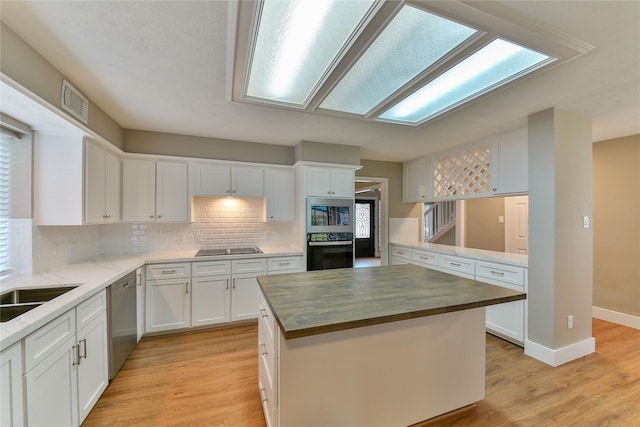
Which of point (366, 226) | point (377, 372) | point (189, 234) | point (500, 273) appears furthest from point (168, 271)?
point (366, 226)

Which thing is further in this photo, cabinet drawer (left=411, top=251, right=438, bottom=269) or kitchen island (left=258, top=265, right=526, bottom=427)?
cabinet drawer (left=411, top=251, right=438, bottom=269)

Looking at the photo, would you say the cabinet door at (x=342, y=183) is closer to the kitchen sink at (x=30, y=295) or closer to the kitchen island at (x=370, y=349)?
the kitchen island at (x=370, y=349)

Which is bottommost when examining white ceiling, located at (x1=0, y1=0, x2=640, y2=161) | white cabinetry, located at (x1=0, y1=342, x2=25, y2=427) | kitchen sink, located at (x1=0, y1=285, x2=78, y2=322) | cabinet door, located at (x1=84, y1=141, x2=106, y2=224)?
white cabinetry, located at (x1=0, y1=342, x2=25, y2=427)

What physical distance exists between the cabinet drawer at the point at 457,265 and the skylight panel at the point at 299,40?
9.09ft

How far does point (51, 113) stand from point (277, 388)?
7.74 ft

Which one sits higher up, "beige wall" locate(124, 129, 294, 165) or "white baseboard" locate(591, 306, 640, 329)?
"beige wall" locate(124, 129, 294, 165)

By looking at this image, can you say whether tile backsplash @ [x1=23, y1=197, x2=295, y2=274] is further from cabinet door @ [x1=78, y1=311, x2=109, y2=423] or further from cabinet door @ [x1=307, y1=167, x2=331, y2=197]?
cabinet door @ [x1=78, y1=311, x2=109, y2=423]

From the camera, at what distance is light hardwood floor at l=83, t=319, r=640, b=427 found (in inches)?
71.1

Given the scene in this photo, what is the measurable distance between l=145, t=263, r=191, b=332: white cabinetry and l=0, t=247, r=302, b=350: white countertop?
12 cm

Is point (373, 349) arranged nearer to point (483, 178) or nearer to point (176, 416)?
point (176, 416)

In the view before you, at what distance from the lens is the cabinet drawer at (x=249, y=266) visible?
322cm

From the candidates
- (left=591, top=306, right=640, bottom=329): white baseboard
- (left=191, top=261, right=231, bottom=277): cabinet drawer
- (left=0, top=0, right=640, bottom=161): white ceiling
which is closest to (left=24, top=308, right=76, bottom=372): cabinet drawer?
(left=191, top=261, right=231, bottom=277): cabinet drawer

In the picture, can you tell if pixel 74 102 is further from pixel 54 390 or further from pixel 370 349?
pixel 370 349

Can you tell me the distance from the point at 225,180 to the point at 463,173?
3317 millimetres
